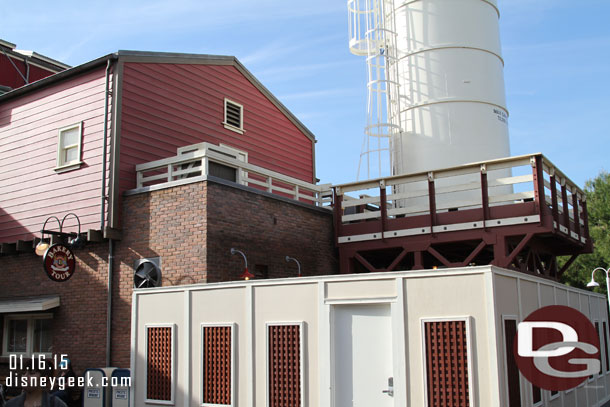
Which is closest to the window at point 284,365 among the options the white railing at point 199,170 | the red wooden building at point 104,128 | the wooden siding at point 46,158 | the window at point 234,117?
the white railing at point 199,170

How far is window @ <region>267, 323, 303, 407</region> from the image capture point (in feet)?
35.4

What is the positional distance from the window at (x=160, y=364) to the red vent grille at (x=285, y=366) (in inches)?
86.8

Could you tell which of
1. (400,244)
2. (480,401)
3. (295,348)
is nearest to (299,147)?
(400,244)

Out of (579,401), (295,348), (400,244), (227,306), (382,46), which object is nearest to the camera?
(295,348)

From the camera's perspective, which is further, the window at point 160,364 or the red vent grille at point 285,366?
the window at point 160,364

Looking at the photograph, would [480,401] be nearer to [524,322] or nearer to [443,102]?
[524,322]

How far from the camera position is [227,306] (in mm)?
11773

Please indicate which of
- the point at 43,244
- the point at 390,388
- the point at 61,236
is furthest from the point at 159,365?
the point at 390,388

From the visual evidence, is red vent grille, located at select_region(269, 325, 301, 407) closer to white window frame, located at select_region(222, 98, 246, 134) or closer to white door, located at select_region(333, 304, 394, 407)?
white door, located at select_region(333, 304, 394, 407)

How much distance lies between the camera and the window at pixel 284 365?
10.8 meters

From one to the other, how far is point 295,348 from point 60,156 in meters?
8.80

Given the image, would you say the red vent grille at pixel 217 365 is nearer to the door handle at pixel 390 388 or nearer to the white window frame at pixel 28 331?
the door handle at pixel 390 388

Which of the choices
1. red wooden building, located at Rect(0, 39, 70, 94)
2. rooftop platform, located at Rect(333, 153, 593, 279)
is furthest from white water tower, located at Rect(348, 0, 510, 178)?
red wooden building, located at Rect(0, 39, 70, 94)

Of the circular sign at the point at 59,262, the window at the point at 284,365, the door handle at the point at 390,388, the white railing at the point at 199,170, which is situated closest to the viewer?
the door handle at the point at 390,388
